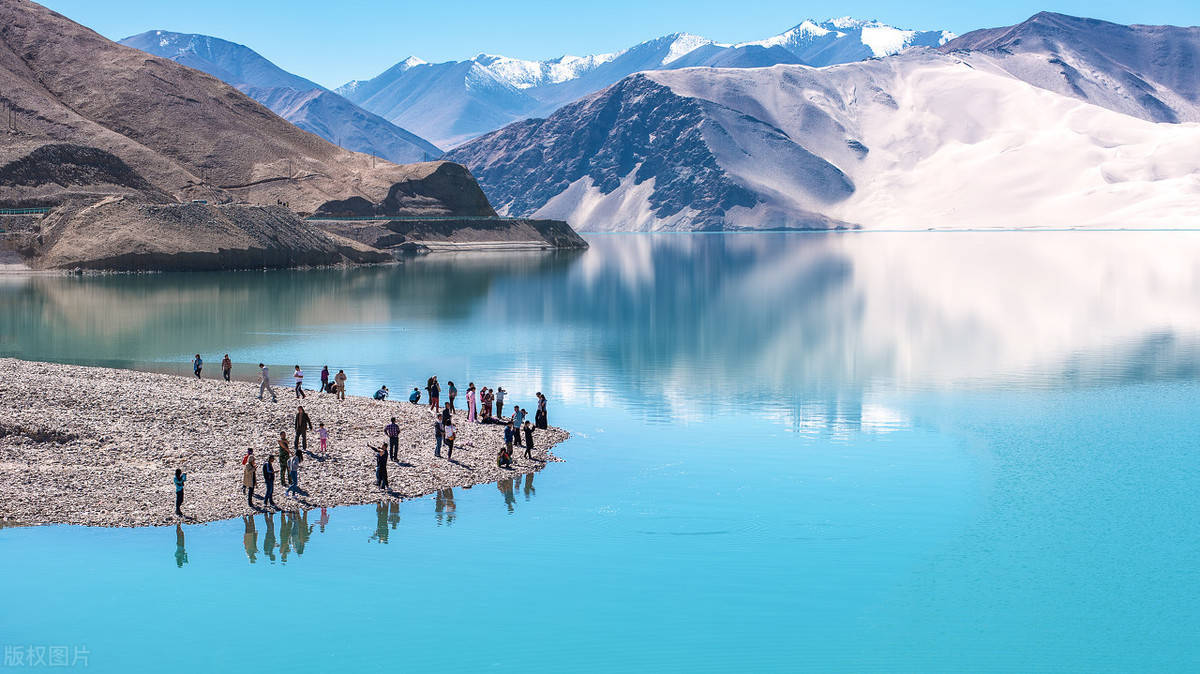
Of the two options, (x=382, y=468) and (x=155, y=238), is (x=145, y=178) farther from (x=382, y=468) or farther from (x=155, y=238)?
(x=382, y=468)

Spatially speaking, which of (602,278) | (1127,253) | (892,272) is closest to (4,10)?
(602,278)

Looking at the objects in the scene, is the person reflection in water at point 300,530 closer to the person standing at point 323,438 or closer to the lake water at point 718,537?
the lake water at point 718,537

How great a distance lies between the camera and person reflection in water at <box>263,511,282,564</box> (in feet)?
86.5

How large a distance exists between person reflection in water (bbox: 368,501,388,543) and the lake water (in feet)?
0.52

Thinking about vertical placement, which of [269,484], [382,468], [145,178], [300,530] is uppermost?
[145,178]

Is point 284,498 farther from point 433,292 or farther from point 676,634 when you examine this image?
point 433,292

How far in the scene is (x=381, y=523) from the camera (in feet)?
93.6

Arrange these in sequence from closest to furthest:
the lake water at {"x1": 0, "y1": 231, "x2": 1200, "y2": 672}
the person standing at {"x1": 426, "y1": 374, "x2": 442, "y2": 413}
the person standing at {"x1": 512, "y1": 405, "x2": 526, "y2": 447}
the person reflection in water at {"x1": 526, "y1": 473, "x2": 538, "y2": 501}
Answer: the lake water at {"x1": 0, "y1": 231, "x2": 1200, "y2": 672} < the person reflection in water at {"x1": 526, "y1": 473, "x2": 538, "y2": 501} < the person standing at {"x1": 512, "y1": 405, "x2": 526, "y2": 447} < the person standing at {"x1": 426, "y1": 374, "x2": 442, "y2": 413}

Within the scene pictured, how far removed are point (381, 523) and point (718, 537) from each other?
8444 millimetres

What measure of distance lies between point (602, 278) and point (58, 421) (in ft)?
305

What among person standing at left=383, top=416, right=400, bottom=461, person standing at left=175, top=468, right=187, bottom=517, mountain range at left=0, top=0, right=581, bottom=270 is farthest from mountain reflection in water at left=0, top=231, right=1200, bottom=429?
person standing at left=175, top=468, right=187, bottom=517

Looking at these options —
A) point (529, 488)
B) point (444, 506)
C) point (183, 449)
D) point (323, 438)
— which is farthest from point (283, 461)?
Answer: point (529, 488)

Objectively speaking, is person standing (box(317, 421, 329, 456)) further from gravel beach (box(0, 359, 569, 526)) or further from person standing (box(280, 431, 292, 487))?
person standing (box(280, 431, 292, 487))

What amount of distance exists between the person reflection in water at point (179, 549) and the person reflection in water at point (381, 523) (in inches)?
168
